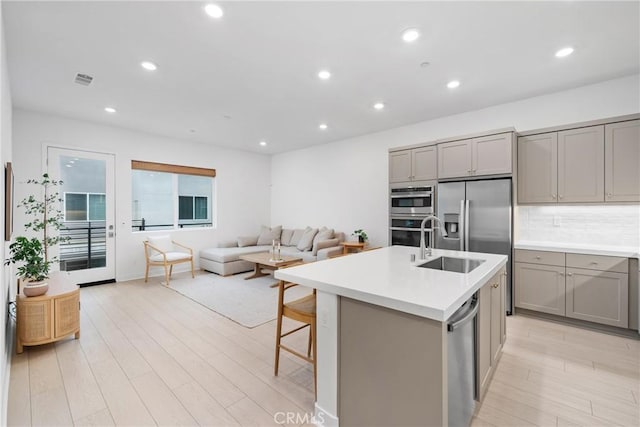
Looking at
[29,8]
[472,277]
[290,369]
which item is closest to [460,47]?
[472,277]

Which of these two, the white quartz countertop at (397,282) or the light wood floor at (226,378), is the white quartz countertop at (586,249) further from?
the white quartz countertop at (397,282)

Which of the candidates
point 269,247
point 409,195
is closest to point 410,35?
point 409,195

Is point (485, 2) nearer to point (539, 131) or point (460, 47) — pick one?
point (460, 47)

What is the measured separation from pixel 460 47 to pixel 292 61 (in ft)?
5.17

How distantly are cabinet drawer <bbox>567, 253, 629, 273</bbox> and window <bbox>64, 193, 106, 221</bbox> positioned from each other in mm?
6931

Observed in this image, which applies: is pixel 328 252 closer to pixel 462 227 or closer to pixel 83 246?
pixel 462 227

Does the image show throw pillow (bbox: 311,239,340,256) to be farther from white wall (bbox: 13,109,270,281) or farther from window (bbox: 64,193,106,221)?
window (bbox: 64,193,106,221)

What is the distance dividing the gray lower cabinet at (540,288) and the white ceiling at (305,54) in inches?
86.6

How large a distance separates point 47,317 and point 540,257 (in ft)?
17.2

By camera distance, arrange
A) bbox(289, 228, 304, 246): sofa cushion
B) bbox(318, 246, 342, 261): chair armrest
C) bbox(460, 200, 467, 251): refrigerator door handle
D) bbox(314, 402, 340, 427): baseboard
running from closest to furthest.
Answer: bbox(314, 402, 340, 427): baseboard → bbox(460, 200, 467, 251): refrigerator door handle → bbox(318, 246, 342, 261): chair armrest → bbox(289, 228, 304, 246): sofa cushion

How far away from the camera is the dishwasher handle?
137 cm

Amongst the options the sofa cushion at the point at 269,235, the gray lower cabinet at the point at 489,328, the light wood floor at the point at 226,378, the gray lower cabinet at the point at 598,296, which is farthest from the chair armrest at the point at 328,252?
the gray lower cabinet at the point at 598,296

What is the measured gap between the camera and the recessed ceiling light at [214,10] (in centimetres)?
207

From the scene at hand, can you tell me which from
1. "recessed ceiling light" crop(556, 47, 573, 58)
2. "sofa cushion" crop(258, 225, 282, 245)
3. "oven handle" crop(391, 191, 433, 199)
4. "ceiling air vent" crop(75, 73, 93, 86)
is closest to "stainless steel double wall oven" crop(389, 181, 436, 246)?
"oven handle" crop(391, 191, 433, 199)
